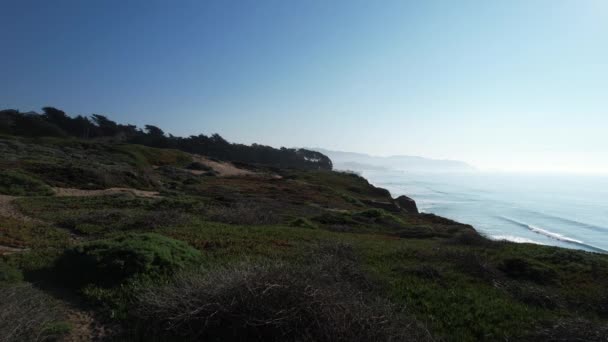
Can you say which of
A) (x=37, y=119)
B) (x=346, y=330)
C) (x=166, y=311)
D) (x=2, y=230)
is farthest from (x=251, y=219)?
(x=37, y=119)

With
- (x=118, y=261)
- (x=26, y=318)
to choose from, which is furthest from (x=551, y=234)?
(x=26, y=318)

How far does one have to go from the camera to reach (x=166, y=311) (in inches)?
213

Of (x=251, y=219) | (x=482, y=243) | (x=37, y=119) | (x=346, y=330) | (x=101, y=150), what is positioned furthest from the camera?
(x=37, y=119)

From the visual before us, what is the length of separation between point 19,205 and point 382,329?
17.8 metres

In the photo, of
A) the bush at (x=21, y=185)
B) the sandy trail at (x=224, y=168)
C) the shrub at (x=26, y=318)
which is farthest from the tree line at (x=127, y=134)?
the shrub at (x=26, y=318)

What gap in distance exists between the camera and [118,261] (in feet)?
24.4

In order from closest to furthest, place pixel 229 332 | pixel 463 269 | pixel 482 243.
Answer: pixel 229 332 → pixel 463 269 → pixel 482 243

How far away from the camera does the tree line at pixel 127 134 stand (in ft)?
214

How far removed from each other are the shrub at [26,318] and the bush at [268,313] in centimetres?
119

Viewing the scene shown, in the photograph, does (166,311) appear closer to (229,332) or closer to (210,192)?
(229,332)

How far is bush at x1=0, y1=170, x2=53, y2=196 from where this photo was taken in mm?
19609

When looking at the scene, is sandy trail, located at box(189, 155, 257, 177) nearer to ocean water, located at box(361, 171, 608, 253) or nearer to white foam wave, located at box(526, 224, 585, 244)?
ocean water, located at box(361, 171, 608, 253)

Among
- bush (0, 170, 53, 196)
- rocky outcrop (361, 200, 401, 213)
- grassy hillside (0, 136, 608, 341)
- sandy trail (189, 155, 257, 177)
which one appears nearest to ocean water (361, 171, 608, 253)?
rocky outcrop (361, 200, 401, 213)

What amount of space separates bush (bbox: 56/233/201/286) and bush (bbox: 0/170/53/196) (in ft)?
50.7
